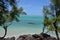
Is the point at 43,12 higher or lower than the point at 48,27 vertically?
higher

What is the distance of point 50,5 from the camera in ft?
65.2

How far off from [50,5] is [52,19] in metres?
1.24

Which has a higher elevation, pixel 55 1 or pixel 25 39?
pixel 55 1

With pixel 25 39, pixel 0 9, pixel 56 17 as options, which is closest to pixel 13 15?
pixel 25 39

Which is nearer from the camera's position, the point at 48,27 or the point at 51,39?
the point at 51,39

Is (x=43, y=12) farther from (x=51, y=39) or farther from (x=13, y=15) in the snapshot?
(x=13, y=15)

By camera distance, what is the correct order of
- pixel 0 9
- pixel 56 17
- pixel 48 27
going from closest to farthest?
pixel 0 9, pixel 56 17, pixel 48 27

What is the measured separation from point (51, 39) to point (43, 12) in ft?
13.0

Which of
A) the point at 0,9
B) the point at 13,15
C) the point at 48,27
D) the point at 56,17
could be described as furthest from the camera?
the point at 48,27

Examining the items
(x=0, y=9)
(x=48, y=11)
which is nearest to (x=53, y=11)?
(x=48, y=11)

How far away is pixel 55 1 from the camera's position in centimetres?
1956

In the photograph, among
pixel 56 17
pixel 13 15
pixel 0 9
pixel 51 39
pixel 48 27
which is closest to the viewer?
pixel 0 9

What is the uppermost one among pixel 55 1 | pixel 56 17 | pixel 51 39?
pixel 55 1

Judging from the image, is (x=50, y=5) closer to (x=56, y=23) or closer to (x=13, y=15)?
(x=56, y=23)
